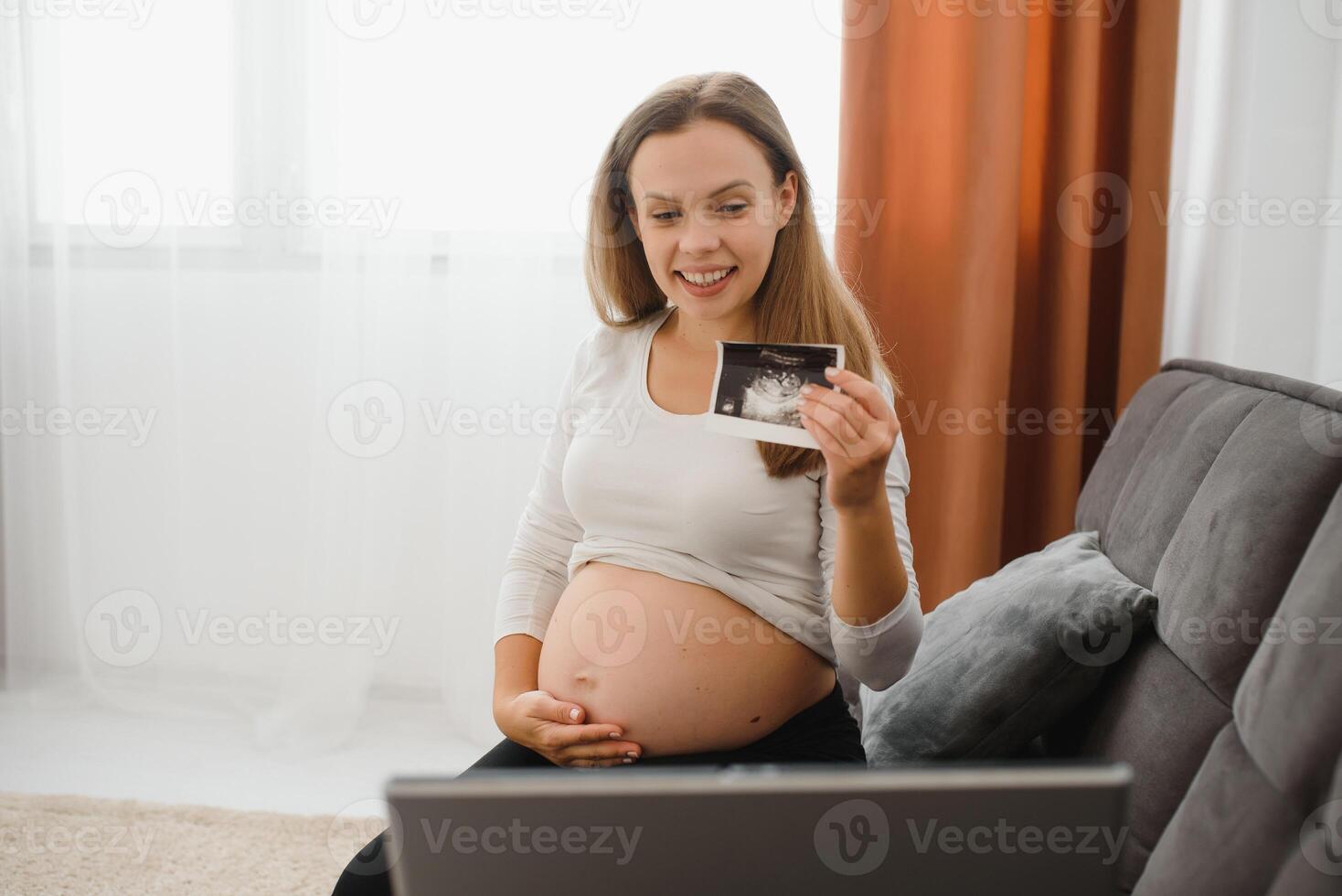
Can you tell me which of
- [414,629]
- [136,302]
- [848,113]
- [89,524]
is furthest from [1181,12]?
[89,524]

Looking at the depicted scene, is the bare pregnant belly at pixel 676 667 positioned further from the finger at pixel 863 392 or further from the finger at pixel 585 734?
the finger at pixel 863 392

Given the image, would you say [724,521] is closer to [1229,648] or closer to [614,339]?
[614,339]

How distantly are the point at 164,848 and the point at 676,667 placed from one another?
1.42 meters

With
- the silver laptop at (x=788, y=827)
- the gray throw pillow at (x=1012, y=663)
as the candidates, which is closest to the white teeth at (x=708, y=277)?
the gray throw pillow at (x=1012, y=663)

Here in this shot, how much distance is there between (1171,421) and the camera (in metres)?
1.46

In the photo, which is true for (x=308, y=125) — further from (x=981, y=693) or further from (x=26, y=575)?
(x=981, y=693)

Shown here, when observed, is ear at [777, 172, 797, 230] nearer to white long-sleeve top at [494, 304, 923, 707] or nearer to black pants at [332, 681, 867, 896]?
white long-sleeve top at [494, 304, 923, 707]

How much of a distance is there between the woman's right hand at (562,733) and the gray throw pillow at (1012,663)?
0.38 meters

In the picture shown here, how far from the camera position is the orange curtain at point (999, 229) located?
215 cm

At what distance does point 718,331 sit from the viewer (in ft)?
5.00

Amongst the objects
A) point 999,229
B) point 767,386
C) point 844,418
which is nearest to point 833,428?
point 844,418

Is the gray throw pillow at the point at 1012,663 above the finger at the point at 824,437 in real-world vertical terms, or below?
below

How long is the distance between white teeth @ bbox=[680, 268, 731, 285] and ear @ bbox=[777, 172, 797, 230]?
4.8 inches

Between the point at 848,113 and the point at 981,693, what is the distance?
1385 mm
